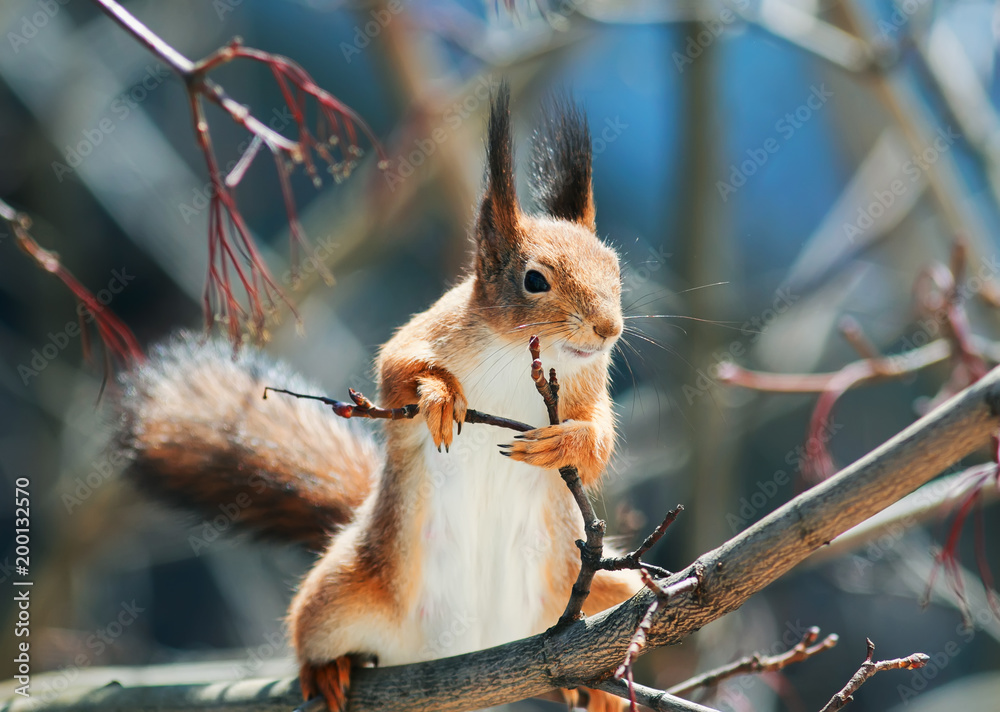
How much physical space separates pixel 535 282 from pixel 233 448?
47.5 inches

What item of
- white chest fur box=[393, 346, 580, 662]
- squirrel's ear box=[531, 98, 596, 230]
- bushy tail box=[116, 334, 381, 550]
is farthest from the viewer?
bushy tail box=[116, 334, 381, 550]

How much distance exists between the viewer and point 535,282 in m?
2.02

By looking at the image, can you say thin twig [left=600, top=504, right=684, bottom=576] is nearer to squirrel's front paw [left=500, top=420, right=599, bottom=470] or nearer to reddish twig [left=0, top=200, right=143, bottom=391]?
squirrel's front paw [left=500, top=420, right=599, bottom=470]

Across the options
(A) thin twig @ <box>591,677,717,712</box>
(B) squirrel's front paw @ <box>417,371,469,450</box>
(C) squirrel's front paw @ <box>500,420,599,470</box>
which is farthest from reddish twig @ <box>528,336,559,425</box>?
(A) thin twig @ <box>591,677,717,712</box>

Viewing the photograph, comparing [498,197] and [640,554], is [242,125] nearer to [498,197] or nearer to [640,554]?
[498,197]

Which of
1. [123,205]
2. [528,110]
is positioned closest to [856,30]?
[528,110]

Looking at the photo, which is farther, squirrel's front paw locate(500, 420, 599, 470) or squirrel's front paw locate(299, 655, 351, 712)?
squirrel's front paw locate(299, 655, 351, 712)

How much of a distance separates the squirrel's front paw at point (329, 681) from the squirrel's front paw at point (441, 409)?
30.5 inches

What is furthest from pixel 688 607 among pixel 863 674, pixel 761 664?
pixel 761 664

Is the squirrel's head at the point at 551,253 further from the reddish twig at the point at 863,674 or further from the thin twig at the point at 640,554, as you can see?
the reddish twig at the point at 863,674

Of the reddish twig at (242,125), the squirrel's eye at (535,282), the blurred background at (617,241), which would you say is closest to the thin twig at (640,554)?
the squirrel's eye at (535,282)

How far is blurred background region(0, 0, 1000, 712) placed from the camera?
395 cm

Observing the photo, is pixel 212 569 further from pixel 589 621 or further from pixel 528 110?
pixel 589 621

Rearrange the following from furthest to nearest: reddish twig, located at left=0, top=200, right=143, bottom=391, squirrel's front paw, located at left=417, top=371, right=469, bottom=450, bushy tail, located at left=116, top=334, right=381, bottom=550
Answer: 1. bushy tail, located at left=116, top=334, right=381, bottom=550
2. squirrel's front paw, located at left=417, top=371, right=469, bottom=450
3. reddish twig, located at left=0, top=200, right=143, bottom=391
